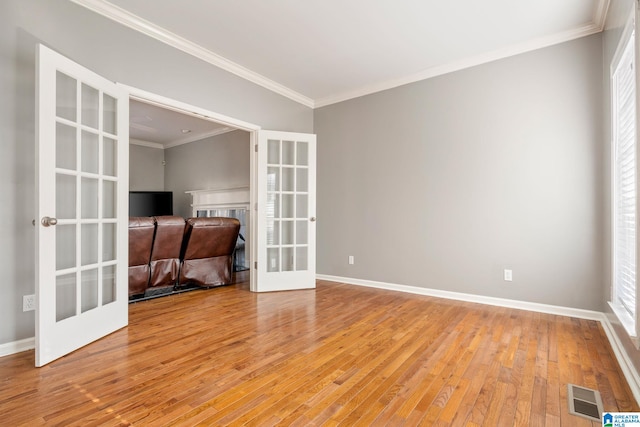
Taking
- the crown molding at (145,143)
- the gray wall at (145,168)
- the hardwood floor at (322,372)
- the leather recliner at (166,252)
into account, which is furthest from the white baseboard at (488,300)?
the crown molding at (145,143)

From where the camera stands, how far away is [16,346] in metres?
2.15

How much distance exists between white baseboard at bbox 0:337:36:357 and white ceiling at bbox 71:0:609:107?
257 cm

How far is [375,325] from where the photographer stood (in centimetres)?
275

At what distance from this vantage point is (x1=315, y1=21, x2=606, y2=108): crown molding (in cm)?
294

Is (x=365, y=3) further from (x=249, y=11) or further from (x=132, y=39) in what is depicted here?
(x=132, y=39)

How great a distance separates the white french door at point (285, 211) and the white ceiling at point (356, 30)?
3.05 ft

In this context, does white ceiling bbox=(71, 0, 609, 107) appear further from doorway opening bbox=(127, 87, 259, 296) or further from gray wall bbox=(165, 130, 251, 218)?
gray wall bbox=(165, 130, 251, 218)

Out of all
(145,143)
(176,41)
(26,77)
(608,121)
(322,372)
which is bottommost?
(322,372)

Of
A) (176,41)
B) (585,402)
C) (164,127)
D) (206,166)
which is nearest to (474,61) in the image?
(176,41)

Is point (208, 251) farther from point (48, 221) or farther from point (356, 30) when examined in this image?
point (356, 30)

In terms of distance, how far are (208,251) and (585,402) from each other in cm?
382

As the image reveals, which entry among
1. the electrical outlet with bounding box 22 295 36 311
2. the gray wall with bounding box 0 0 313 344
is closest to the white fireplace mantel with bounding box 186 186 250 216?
the gray wall with bounding box 0 0 313 344

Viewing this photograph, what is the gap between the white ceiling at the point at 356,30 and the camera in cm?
264

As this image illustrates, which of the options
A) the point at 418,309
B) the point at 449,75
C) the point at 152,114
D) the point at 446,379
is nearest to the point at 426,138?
the point at 449,75
